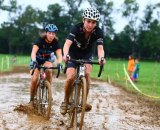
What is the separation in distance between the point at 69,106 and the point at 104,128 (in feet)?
2.70

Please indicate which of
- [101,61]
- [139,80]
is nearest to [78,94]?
[101,61]

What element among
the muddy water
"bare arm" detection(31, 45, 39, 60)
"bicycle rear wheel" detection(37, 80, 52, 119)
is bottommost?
the muddy water

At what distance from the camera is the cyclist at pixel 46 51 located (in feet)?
31.0

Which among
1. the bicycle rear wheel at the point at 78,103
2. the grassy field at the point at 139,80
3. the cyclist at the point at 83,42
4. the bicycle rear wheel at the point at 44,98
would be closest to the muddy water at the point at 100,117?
the bicycle rear wheel at the point at 44,98

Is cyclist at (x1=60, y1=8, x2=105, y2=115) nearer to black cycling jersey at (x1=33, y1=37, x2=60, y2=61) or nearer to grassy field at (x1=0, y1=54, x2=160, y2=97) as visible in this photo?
black cycling jersey at (x1=33, y1=37, x2=60, y2=61)

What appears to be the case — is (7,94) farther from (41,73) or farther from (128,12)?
(128,12)

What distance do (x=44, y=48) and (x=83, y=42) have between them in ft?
5.68

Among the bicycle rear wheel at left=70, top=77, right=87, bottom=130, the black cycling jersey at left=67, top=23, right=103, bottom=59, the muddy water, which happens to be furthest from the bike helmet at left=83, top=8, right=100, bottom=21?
the muddy water

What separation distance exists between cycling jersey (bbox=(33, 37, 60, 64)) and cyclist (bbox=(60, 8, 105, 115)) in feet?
4.22

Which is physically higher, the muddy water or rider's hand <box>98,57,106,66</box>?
rider's hand <box>98,57,106,66</box>

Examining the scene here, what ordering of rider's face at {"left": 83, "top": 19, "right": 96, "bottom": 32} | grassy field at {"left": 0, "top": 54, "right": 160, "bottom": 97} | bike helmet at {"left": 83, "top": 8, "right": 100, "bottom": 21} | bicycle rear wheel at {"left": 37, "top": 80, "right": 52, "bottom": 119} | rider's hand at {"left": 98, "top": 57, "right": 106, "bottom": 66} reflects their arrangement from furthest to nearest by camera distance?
1. grassy field at {"left": 0, "top": 54, "right": 160, "bottom": 97}
2. bicycle rear wheel at {"left": 37, "top": 80, "right": 52, "bottom": 119}
3. rider's face at {"left": 83, "top": 19, "right": 96, "bottom": 32}
4. bike helmet at {"left": 83, "top": 8, "right": 100, "bottom": 21}
5. rider's hand at {"left": 98, "top": 57, "right": 106, "bottom": 66}

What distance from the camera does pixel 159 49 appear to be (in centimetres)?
10525

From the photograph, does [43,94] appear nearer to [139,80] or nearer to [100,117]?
[100,117]

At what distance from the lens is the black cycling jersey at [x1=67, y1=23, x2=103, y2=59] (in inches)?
316
